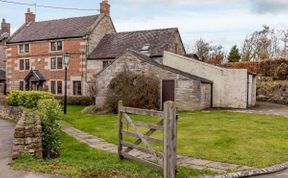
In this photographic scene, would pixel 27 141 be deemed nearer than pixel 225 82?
Yes

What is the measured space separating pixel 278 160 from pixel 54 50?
3286cm

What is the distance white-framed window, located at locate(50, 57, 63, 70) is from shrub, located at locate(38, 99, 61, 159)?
28.5m

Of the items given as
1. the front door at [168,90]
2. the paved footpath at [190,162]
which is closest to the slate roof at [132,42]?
the front door at [168,90]

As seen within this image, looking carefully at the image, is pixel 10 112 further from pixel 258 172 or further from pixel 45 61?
pixel 45 61

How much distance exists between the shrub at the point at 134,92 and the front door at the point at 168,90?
59cm

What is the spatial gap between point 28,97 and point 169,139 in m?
12.5

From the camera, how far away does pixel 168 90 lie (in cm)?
2334

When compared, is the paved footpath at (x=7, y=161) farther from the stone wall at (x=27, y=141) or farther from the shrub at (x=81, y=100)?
the shrub at (x=81, y=100)

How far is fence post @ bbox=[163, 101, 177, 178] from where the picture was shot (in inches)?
260

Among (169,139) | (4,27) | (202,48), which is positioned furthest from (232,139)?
(4,27)

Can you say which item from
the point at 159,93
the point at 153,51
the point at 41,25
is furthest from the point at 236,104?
the point at 41,25

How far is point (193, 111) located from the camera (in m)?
22.2

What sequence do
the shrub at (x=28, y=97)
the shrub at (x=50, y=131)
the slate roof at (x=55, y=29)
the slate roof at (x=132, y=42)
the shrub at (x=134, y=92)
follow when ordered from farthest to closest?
the slate roof at (x=55, y=29)
the slate roof at (x=132, y=42)
the shrub at (x=134, y=92)
the shrub at (x=28, y=97)
the shrub at (x=50, y=131)

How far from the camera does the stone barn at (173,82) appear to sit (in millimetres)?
22797
